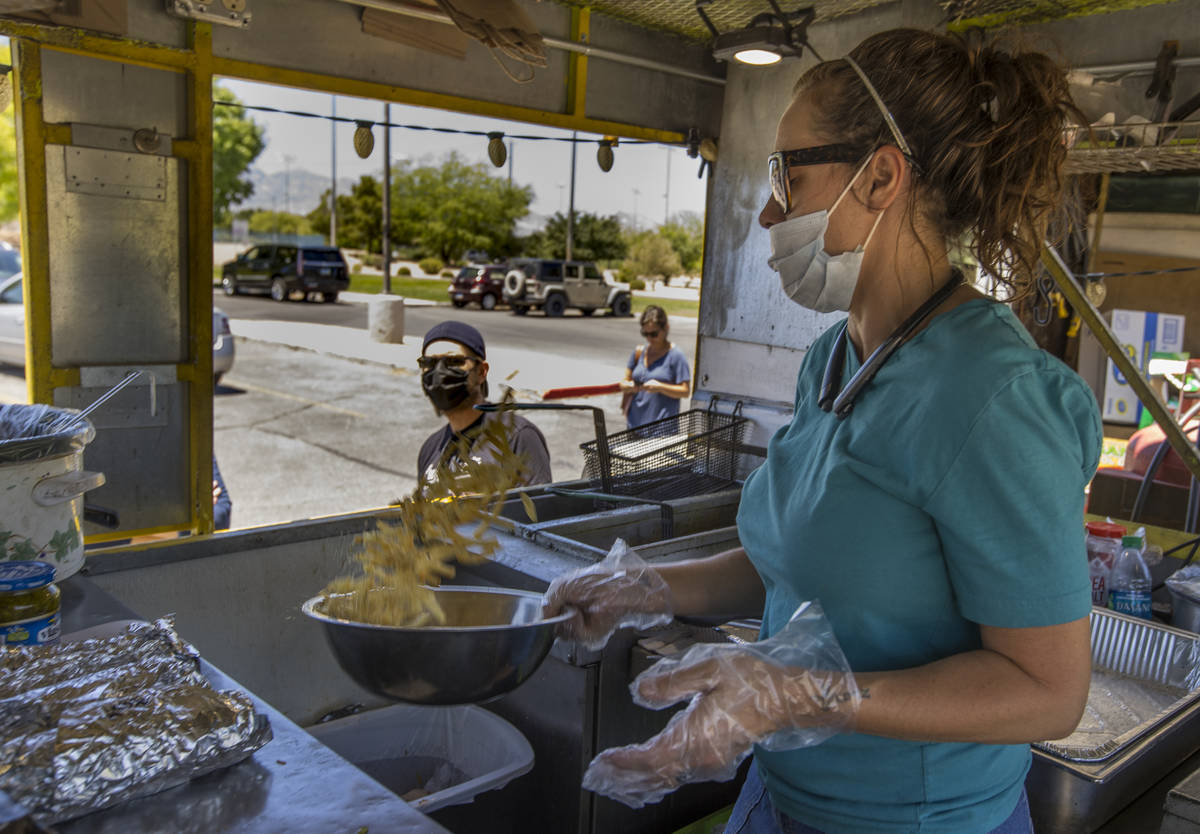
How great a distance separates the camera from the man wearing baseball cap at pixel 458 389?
348 centimetres

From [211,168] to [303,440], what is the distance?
291 inches

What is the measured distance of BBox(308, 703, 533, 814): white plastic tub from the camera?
230 centimetres

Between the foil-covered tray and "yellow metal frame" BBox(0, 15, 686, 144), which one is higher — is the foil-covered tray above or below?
below

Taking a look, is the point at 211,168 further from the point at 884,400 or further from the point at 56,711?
the point at 884,400

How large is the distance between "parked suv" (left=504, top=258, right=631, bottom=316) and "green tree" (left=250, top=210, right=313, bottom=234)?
26936mm

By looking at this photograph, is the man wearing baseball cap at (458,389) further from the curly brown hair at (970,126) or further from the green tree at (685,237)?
the green tree at (685,237)

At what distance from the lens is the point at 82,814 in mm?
1233

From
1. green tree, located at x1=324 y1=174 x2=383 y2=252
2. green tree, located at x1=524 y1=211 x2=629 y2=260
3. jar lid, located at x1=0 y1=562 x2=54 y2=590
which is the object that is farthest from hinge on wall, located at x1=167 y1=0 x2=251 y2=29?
green tree, located at x1=324 y1=174 x2=383 y2=252

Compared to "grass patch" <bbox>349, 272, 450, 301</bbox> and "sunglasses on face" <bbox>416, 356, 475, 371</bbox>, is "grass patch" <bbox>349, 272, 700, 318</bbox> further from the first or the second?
"sunglasses on face" <bbox>416, 356, 475, 371</bbox>

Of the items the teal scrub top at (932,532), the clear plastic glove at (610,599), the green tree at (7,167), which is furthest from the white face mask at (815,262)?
the green tree at (7,167)

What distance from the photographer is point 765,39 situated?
170 inches

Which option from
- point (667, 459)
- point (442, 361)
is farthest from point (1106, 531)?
point (442, 361)

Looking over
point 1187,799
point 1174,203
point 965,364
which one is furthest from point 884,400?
point 1174,203

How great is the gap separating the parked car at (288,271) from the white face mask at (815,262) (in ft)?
98.0
